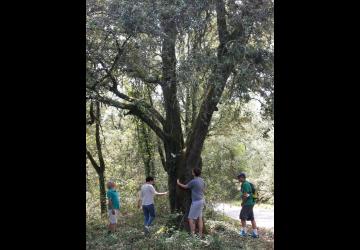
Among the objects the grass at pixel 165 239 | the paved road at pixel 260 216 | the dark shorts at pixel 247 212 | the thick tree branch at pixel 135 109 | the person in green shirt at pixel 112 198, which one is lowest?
the paved road at pixel 260 216

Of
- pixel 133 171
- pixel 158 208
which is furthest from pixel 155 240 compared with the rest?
pixel 133 171

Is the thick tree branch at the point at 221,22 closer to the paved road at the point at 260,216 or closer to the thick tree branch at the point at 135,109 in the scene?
the thick tree branch at the point at 135,109

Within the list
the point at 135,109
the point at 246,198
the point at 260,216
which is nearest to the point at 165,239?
the point at 246,198

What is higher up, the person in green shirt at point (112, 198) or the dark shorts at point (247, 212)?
the person in green shirt at point (112, 198)

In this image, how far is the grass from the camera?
9.96 m

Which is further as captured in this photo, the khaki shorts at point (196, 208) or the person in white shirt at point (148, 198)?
the person in white shirt at point (148, 198)

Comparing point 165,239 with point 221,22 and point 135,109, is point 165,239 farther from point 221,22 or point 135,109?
point 221,22

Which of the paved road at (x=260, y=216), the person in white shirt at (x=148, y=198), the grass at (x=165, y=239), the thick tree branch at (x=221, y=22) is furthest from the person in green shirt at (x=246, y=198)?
the paved road at (x=260, y=216)

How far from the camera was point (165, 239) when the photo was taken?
32.9 ft

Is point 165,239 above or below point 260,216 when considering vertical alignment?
above

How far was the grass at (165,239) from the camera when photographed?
9961mm

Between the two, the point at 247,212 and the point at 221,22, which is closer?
the point at 221,22

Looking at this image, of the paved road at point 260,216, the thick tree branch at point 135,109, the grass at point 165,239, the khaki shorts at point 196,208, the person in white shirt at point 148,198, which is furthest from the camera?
the paved road at point 260,216
